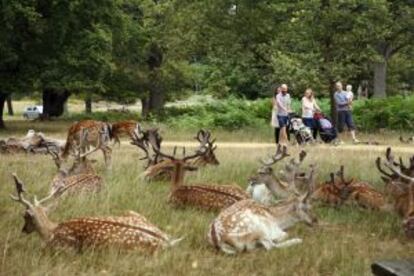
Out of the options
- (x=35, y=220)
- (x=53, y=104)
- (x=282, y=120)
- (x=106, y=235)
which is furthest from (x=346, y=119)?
(x=53, y=104)

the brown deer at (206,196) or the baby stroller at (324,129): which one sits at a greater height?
the baby stroller at (324,129)

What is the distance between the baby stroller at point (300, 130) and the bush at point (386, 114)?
23.5 ft

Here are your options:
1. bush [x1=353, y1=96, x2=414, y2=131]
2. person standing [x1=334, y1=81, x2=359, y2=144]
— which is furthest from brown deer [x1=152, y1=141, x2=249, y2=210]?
bush [x1=353, y1=96, x2=414, y2=131]

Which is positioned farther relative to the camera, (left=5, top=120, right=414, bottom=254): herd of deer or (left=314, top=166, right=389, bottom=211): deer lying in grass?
(left=314, top=166, right=389, bottom=211): deer lying in grass

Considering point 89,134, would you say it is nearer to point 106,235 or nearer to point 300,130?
point 300,130

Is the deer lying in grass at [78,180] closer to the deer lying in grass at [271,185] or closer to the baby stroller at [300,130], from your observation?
the deer lying in grass at [271,185]

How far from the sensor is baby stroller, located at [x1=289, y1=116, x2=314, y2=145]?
2188cm

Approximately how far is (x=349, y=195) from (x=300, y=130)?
39.8ft

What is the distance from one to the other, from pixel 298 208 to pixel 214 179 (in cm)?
Result: 449

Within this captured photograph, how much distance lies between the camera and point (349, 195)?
32.9 feet

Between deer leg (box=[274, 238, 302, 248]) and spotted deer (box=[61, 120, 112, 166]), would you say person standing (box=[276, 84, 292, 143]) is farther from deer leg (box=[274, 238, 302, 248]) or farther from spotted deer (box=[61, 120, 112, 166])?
deer leg (box=[274, 238, 302, 248])

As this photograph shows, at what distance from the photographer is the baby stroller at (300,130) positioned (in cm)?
2188

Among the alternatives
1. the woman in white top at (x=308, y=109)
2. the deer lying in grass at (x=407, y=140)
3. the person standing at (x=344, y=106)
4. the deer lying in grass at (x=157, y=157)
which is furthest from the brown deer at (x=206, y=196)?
the deer lying in grass at (x=407, y=140)

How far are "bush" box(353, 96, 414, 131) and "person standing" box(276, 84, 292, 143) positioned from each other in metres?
7.80
